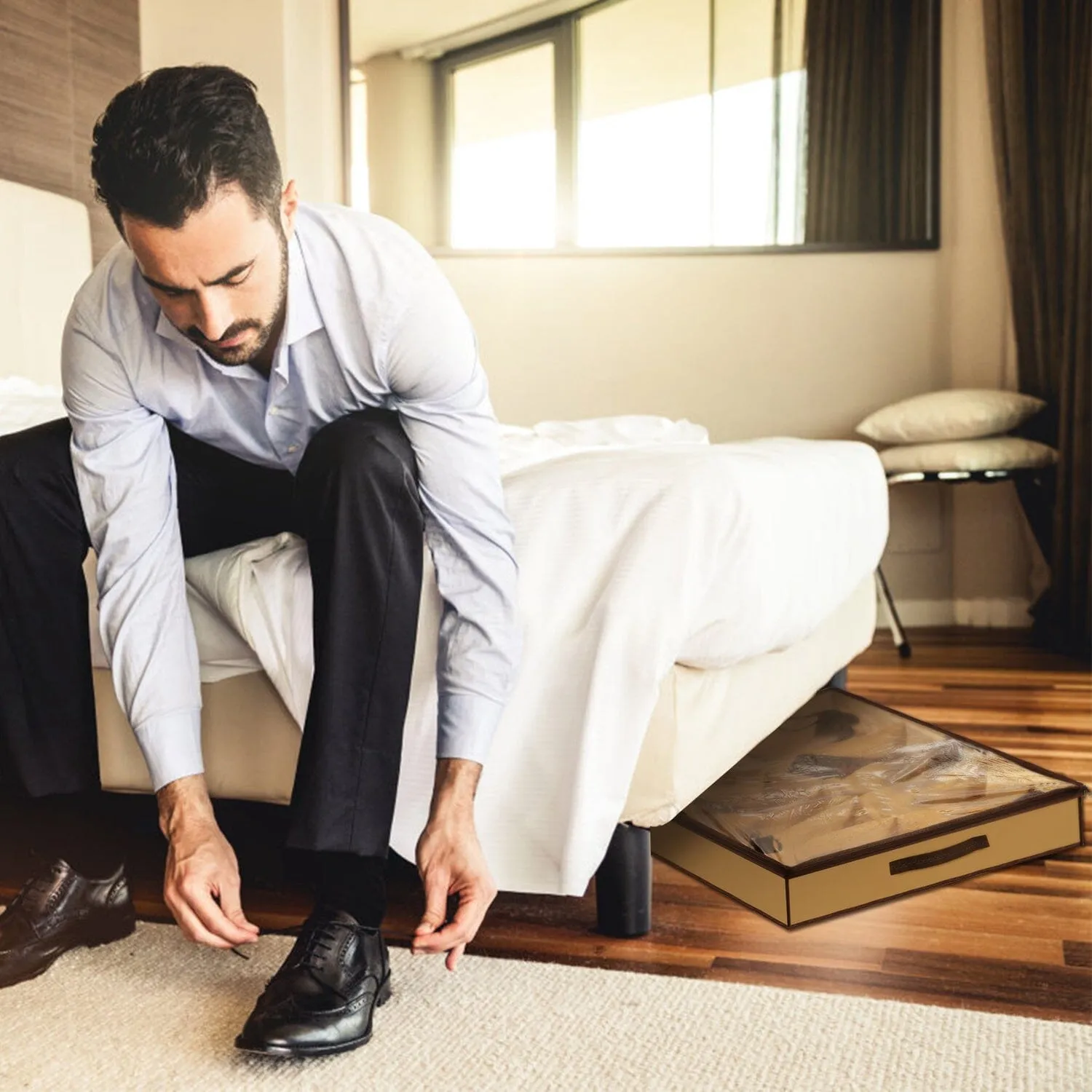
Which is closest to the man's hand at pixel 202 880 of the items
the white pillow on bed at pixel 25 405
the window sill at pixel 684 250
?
the white pillow on bed at pixel 25 405

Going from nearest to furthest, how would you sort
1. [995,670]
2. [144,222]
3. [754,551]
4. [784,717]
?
[144,222] → [754,551] → [784,717] → [995,670]

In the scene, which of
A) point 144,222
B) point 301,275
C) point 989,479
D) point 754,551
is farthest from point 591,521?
point 989,479

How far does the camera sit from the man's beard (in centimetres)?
115

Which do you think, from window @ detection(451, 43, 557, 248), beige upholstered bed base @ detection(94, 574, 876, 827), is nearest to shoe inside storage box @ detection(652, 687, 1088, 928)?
beige upholstered bed base @ detection(94, 574, 876, 827)

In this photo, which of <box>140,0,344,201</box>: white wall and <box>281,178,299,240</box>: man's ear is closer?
<box>281,178,299,240</box>: man's ear

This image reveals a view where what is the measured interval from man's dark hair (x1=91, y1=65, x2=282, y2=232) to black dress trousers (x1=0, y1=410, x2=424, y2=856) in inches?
10.7

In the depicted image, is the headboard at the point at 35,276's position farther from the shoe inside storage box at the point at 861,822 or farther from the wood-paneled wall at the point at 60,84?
the shoe inside storage box at the point at 861,822

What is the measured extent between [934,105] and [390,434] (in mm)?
3112

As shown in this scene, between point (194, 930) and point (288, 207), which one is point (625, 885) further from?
point (288, 207)

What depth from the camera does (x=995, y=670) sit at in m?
3.06

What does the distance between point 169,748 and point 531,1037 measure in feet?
1.49

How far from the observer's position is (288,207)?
3.91 feet

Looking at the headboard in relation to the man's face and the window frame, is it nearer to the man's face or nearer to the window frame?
the window frame

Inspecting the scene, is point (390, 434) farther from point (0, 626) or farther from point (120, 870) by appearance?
point (120, 870)
